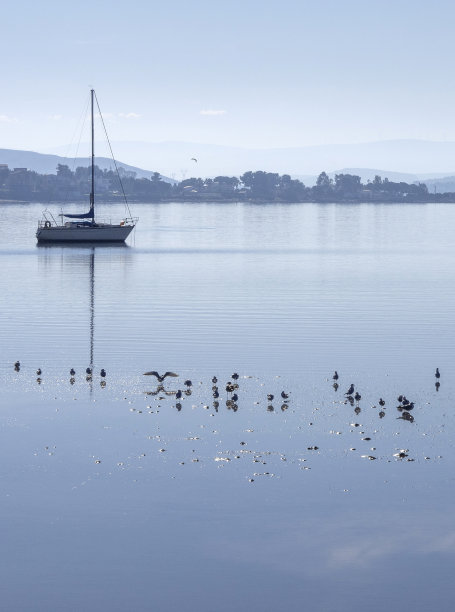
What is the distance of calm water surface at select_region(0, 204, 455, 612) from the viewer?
21.5 meters

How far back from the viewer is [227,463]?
2914 cm

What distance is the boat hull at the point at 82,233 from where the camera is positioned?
413 ft

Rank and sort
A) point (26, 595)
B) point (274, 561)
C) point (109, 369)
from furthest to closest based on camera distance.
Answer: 1. point (109, 369)
2. point (274, 561)
3. point (26, 595)

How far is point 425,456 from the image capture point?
29828 millimetres

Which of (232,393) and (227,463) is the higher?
(232,393)

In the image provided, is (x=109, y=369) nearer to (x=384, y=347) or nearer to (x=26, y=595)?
(x=384, y=347)

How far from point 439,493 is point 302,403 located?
10.5 meters

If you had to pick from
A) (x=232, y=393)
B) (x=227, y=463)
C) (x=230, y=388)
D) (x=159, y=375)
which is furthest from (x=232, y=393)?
(x=227, y=463)

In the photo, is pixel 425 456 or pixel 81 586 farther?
pixel 425 456

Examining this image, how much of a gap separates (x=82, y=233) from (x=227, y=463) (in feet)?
325

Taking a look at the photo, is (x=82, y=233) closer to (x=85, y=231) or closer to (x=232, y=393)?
(x=85, y=231)

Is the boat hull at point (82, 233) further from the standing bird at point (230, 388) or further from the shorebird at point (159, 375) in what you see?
the standing bird at point (230, 388)

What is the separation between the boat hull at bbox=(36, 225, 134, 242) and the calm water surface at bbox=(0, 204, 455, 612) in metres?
63.0

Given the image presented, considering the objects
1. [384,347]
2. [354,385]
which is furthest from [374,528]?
[384,347]
